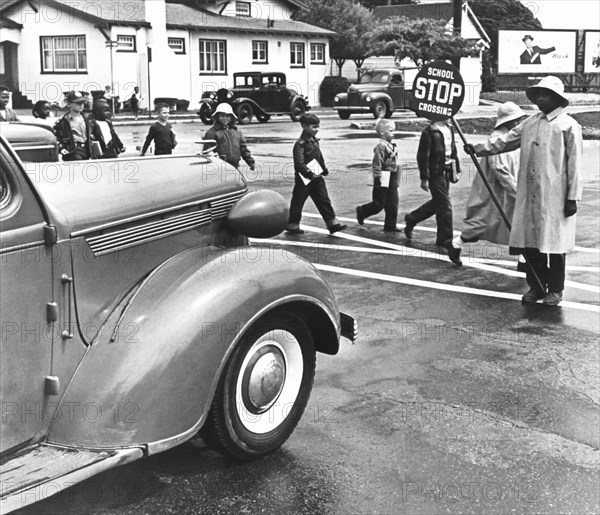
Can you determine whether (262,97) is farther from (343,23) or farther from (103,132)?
(103,132)

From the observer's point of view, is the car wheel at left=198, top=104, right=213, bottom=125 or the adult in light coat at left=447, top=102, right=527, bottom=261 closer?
the adult in light coat at left=447, top=102, right=527, bottom=261

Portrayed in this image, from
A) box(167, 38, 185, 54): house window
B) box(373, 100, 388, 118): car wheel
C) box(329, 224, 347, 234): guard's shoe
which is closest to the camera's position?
box(329, 224, 347, 234): guard's shoe

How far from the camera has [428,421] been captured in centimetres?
528

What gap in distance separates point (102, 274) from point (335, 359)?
264 centimetres

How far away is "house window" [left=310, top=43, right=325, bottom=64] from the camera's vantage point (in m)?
51.5

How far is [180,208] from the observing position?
15.4 ft

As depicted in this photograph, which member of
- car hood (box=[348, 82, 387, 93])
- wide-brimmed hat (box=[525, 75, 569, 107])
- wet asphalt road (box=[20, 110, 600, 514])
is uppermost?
car hood (box=[348, 82, 387, 93])

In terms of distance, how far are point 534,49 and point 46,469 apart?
217 feet

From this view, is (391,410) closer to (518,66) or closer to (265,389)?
(265,389)

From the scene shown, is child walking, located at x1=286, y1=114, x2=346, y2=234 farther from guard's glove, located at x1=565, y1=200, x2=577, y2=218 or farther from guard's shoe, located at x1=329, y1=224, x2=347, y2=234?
guard's glove, located at x1=565, y1=200, x2=577, y2=218

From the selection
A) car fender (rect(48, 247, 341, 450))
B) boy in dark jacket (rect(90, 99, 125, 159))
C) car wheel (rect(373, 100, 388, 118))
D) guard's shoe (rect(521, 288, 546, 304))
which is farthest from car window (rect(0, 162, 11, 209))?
car wheel (rect(373, 100, 388, 118))

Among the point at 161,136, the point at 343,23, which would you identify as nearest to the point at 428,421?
the point at 161,136

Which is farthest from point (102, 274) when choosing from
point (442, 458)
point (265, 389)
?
point (442, 458)

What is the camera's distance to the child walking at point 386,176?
37.5 feet
